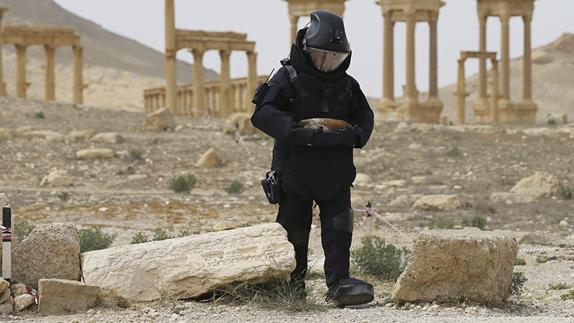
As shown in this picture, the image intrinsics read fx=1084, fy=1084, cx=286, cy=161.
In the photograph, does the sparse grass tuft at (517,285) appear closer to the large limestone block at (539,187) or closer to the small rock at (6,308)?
the small rock at (6,308)

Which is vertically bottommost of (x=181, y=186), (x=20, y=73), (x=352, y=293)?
(x=181, y=186)

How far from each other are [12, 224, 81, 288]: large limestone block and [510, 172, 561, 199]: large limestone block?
1238cm

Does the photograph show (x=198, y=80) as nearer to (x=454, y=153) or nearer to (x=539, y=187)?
(x=454, y=153)

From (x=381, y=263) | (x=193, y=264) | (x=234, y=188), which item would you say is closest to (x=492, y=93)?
(x=234, y=188)

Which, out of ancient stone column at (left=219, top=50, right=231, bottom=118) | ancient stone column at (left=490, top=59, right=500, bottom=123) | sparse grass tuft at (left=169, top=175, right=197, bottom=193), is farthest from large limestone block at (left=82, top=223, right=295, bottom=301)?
ancient stone column at (left=490, top=59, right=500, bottom=123)

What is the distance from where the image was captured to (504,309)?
7.71 meters

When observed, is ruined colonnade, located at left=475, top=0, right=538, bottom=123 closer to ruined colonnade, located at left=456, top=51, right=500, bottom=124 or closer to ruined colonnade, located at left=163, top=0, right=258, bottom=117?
ruined colonnade, located at left=456, top=51, right=500, bottom=124

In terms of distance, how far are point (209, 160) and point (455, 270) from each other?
18.0 m

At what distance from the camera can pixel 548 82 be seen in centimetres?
8944

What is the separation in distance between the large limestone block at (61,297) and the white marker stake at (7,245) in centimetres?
44

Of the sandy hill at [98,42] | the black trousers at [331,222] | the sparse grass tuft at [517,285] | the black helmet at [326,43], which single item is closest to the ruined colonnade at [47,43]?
the sparse grass tuft at [517,285]

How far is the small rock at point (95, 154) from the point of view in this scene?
25.6 metres

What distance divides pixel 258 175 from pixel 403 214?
6.90 metres

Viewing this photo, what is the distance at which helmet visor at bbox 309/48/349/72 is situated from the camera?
25.0 feet
